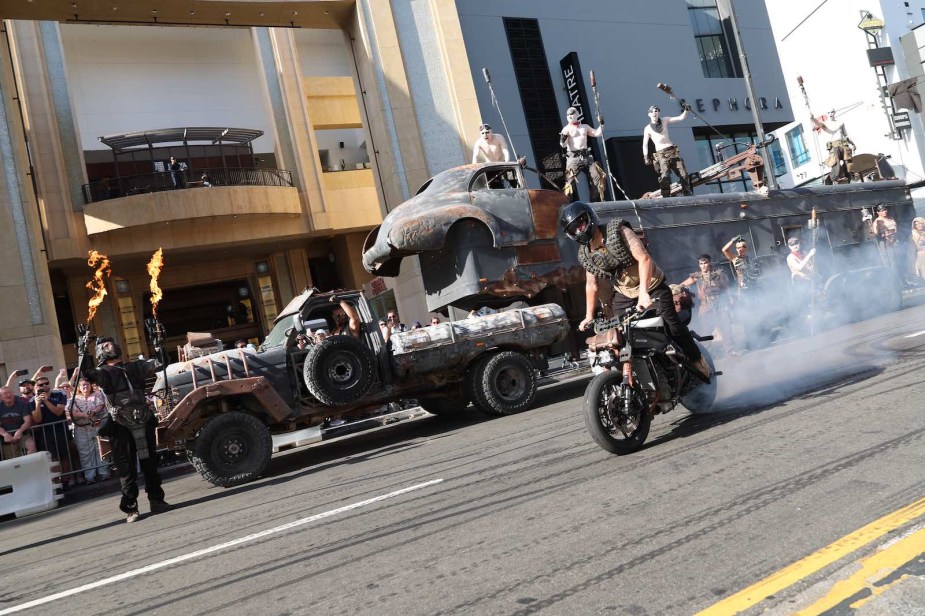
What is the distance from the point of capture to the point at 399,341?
943cm

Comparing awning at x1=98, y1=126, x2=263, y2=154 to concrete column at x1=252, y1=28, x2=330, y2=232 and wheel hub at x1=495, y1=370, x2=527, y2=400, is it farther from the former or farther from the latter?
wheel hub at x1=495, y1=370, x2=527, y2=400

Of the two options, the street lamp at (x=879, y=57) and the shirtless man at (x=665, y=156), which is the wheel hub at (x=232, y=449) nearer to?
the shirtless man at (x=665, y=156)

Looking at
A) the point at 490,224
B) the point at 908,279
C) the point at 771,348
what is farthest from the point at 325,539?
the point at 908,279

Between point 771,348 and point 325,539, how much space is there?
858 centimetres

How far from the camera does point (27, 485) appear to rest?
971cm

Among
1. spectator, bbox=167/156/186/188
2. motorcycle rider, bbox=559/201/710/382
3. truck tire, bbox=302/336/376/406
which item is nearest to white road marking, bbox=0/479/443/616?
motorcycle rider, bbox=559/201/710/382

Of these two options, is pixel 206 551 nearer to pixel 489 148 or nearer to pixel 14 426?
pixel 14 426

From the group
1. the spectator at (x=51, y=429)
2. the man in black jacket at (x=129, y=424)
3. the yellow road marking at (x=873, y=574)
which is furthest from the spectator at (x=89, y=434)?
the yellow road marking at (x=873, y=574)

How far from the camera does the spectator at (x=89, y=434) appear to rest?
10.5 metres

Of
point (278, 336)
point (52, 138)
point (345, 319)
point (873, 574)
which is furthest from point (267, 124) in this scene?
point (873, 574)

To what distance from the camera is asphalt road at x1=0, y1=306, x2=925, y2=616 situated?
3.04m

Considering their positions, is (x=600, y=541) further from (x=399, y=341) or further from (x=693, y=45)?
(x=693, y=45)

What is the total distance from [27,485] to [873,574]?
10.5 metres

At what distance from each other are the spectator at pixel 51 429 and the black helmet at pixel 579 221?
8825 mm
